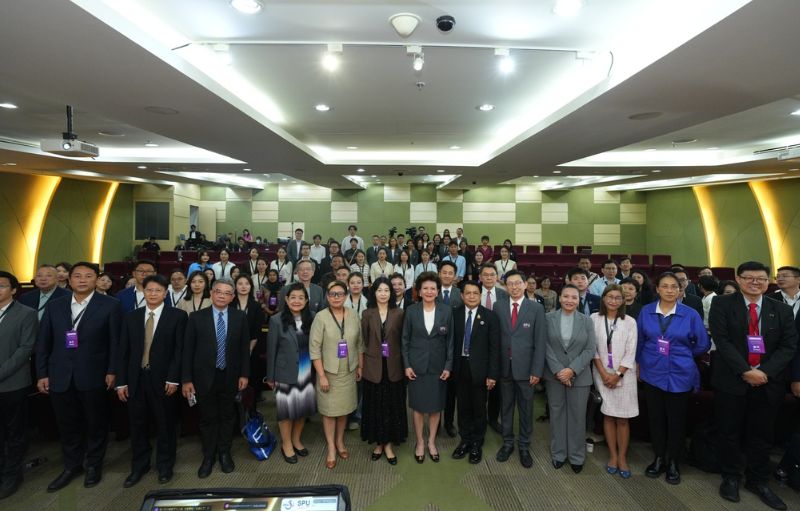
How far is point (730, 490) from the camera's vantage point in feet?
9.73

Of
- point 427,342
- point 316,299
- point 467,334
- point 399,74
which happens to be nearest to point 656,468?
point 467,334

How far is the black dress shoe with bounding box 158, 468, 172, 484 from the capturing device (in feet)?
10.4

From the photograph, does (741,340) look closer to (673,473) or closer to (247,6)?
(673,473)

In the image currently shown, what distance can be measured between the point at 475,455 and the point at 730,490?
6.27 feet

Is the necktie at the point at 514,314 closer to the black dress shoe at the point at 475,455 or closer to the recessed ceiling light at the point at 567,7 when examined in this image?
the black dress shoe at the point at 475,455

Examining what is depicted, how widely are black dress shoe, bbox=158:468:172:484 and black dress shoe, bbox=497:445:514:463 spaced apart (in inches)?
109

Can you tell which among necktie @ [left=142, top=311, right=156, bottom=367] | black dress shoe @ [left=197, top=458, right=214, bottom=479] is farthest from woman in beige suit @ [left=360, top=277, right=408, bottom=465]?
necktie @ [left=142, top=311, right=156, bottom=367]

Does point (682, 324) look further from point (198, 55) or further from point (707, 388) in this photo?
point (198, 55)

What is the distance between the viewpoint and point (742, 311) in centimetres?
304

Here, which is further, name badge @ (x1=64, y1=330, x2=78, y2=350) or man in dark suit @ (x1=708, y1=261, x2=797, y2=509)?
name badge @ (x1=64, y1=330, x2=78, y2=350)

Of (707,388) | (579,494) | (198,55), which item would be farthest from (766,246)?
(198,55)

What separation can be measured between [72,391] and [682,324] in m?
4.89

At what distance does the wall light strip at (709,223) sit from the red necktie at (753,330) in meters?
13.2

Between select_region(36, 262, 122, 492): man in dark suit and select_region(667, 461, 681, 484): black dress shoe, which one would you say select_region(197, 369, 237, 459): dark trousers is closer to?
select_region(36, 262, 122, 492): man in dark suit
